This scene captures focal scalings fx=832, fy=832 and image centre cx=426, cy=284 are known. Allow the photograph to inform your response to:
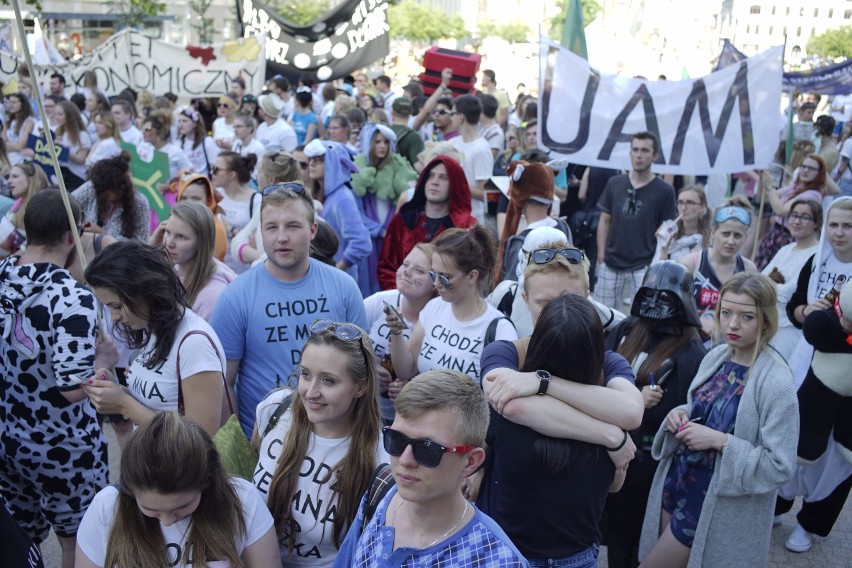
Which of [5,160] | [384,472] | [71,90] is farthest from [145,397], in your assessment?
[71,90]

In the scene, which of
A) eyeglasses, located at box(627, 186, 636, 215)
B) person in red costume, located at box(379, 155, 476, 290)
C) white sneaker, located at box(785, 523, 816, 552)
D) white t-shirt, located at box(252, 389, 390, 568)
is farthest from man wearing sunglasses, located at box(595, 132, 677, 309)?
white t-shirt, located at box(252, 389, 390, 568)

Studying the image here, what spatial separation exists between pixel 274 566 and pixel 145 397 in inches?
40.0

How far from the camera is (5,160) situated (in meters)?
8.36

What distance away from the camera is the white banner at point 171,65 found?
41.1 ft

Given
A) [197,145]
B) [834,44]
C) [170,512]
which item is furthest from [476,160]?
[834,44]

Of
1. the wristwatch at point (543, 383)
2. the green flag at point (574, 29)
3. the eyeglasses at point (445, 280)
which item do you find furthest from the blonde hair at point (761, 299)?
the green flag at point (574, 29)

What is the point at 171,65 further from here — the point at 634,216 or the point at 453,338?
the point at 453,338

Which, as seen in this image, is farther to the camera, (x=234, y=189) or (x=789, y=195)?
(x=789, y=195)

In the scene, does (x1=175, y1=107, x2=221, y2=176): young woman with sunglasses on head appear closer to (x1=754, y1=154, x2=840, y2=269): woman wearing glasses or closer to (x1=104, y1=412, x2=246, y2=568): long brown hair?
(x1=754, y1=154, x2=840, y2=269): woman wearing glasses

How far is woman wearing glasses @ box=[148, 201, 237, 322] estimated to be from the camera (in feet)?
13.7

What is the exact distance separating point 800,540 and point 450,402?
364 cm

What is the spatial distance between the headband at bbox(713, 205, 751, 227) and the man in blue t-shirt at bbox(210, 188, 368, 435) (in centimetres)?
289

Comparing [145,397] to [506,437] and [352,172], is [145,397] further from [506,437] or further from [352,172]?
[352,172]

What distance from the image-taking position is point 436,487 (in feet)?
6.84
